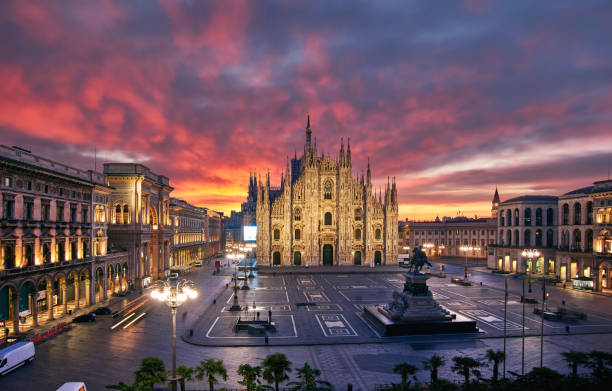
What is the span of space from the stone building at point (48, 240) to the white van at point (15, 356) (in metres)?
6.34

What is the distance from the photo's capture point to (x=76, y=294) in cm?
3681

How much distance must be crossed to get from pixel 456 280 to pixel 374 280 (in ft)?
41.0

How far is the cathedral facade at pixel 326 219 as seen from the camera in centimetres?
7456

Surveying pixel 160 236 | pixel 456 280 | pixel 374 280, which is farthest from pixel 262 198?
pixel 456 280

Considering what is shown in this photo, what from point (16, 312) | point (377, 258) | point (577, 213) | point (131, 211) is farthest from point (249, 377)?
point (377, 258)

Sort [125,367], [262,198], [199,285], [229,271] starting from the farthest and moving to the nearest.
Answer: [262,198] < [229,271] < [199,285] < [125,367]

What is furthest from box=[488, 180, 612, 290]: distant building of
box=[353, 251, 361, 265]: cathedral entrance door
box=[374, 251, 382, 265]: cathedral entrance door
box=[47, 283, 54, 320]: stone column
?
box=[47, 283, 54, 320]: stone column

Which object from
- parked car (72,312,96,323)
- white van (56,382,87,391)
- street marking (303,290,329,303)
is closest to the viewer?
white van (56,382,87,391)

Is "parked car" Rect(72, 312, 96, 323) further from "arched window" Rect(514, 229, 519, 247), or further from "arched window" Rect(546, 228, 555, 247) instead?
"arched window" Rect(546, 228, 555, 247)

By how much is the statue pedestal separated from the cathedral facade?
4249 cm

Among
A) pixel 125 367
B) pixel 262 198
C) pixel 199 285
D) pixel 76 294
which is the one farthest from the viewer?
pixel 262 198

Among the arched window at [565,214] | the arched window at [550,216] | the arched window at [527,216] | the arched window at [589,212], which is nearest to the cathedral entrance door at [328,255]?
the arched window at [527,216]

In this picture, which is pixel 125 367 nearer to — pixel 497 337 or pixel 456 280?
pixel 497 337

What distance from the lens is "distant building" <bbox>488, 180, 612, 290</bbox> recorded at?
49438 millimetres
